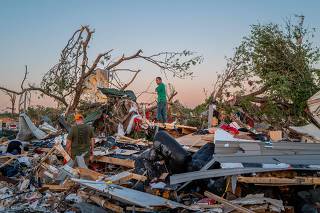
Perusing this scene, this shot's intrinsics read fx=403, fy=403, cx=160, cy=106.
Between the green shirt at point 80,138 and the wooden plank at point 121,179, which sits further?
the green shirt at point 80,138

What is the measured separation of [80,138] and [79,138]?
23mm

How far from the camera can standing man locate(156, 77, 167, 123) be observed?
44.2 feet

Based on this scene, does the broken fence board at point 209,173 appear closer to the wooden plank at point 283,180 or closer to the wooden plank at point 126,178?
the wooden plank at point 283,180

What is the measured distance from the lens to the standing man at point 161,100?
1348cm

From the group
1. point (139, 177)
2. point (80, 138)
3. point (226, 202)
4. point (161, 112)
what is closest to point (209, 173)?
point (226, 202)

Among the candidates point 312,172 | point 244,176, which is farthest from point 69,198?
point 312,172

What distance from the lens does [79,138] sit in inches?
357

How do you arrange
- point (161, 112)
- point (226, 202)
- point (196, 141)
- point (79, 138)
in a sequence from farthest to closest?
point (161, 112) → point (196, 141) → point (79, 138) → point (226, 202)

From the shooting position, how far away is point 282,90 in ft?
60.7

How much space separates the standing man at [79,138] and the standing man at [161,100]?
15.3 ft

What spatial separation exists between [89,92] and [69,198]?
34.4 ft

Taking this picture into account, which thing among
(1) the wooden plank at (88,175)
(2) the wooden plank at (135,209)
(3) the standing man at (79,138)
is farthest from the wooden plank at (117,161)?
(2) the wooden plank at (135,209)

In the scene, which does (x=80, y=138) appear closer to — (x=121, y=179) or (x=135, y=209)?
(x=121, y=179)

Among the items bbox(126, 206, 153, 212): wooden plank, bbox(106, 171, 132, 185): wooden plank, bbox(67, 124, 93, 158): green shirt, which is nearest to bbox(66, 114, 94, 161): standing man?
bbox(67, 124, 93, 158): green shirt
